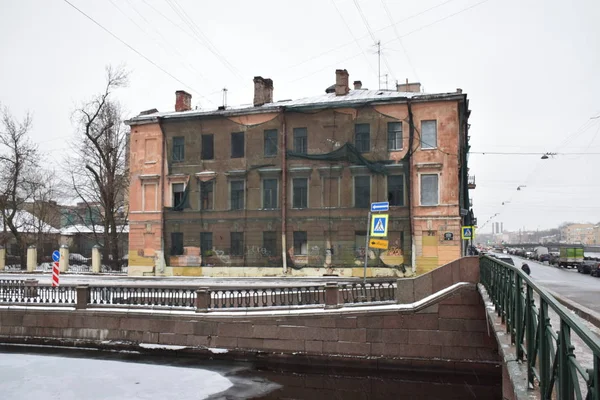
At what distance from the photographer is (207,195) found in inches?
1241

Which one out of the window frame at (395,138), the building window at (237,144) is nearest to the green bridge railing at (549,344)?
the window frame at (395,138)

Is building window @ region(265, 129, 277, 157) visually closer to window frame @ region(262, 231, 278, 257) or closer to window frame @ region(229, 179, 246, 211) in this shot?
window frame @ region(229, 179, 246, 211)

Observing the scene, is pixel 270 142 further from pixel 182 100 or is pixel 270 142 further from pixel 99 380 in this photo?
pixel 99 380

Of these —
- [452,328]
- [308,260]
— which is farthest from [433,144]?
[452,328]

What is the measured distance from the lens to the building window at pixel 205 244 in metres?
31.5

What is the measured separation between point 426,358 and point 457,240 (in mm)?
14211

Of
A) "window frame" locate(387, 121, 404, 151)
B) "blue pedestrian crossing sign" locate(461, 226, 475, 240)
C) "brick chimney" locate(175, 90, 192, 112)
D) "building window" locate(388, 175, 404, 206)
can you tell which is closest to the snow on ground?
"building window" locate(388, 175, 404, 206)

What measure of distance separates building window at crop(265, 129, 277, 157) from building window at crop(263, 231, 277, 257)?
182 inches

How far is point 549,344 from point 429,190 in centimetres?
2434

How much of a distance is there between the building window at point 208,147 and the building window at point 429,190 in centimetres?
1264

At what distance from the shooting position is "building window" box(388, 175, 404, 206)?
28.2m

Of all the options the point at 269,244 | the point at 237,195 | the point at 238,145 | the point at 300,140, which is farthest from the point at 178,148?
the point at 269,244

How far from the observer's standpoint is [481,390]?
12.6m

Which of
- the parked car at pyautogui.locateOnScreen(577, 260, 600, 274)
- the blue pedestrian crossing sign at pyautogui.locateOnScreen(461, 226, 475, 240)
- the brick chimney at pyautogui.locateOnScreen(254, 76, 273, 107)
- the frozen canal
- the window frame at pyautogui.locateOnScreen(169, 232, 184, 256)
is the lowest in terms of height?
the frozen canal
